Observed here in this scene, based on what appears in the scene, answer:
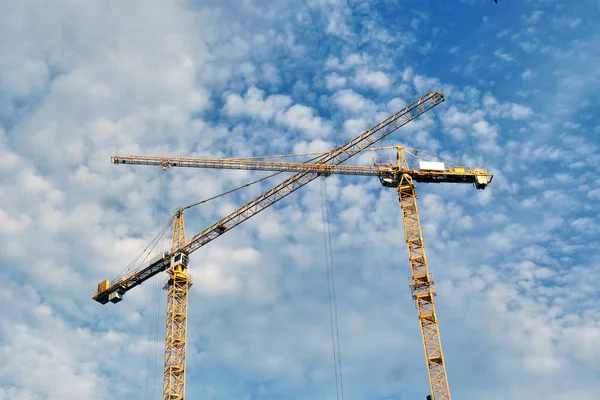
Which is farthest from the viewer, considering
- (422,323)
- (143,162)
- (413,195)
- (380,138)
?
(143,162)

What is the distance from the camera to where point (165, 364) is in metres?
97.5

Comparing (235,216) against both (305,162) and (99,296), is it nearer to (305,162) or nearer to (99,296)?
(305,162)

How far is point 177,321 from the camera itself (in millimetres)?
100875

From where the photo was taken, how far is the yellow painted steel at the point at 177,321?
315 ft

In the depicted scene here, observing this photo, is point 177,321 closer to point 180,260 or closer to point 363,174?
point 180,260

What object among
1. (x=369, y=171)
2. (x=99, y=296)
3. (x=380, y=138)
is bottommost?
(x=99, y=296)

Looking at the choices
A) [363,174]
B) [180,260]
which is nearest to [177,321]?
[180,260]

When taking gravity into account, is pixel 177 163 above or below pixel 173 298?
above

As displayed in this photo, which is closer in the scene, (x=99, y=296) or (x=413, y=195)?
(x=413, y=195)

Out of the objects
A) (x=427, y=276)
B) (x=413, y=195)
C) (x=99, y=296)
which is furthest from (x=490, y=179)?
(x=99, y=296)

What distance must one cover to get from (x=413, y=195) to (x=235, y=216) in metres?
25.7

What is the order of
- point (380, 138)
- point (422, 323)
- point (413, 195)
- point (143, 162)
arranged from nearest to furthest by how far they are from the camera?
1. point (422, 323)
2. point (413, 195)
3. point (380, 138)
4. point (143, 162)

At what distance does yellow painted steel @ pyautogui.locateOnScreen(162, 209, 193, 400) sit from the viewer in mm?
96062

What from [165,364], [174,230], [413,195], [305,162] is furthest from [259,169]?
[165,364]
